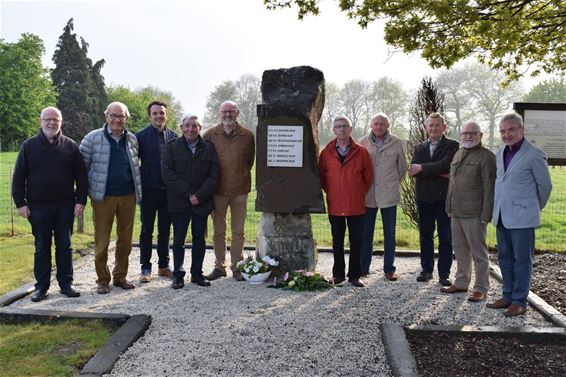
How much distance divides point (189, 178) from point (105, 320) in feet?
6.51

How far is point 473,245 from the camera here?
20.2ft

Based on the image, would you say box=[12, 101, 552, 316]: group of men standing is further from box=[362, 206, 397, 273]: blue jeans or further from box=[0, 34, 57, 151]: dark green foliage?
box=[0, 34, 57, 151]: dark green foliage

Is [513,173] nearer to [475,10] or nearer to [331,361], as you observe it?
[475,10]

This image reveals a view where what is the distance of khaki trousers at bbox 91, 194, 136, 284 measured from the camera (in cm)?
641

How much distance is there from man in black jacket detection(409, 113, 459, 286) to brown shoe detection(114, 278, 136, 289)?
3.86 m

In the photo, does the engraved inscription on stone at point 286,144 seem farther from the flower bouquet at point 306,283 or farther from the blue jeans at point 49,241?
the blue jeans at point 49,241

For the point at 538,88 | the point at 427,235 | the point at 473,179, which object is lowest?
the point at 427,235

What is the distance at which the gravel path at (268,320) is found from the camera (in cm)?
427

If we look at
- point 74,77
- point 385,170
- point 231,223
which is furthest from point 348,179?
point 74,77

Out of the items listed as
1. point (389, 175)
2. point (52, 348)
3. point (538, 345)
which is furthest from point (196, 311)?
point (538, 345)

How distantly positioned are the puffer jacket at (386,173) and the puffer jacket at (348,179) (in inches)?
10.3

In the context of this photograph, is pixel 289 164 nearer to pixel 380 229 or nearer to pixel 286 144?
A: pixel 286 144

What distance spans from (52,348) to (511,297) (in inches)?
188

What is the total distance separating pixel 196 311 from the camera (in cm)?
563
